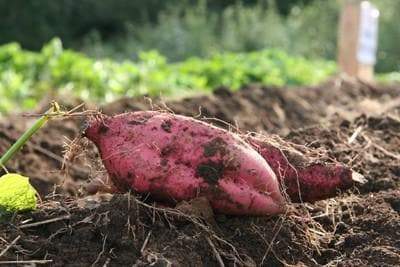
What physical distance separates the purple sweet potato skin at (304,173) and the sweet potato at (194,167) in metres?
0.16

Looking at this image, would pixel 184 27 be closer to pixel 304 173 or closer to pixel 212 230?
pixel 304 173

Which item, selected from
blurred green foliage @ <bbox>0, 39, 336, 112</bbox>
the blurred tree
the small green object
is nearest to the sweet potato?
the small green object

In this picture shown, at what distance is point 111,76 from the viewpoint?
356 inches

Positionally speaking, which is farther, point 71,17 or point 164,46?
point 71,17

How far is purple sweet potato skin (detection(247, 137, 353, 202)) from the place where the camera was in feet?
9.87

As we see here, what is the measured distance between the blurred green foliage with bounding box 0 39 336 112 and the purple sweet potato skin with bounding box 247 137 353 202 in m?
5.02

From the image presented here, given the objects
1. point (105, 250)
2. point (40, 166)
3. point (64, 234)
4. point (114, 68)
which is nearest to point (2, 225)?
point (64, 234)

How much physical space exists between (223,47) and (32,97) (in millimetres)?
11872

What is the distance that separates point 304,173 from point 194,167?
0.47m

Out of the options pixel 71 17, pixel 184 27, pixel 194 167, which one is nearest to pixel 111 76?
pixel 194 167

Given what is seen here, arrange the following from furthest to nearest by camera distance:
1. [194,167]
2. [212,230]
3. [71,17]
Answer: [71,17] → [194,167] → [212,230]

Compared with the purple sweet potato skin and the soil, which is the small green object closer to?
the soil

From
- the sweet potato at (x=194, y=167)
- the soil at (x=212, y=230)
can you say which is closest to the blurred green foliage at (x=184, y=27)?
the soil at (x=212, y=230)

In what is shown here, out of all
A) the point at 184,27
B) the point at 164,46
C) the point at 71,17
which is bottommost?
the point at 71,17
